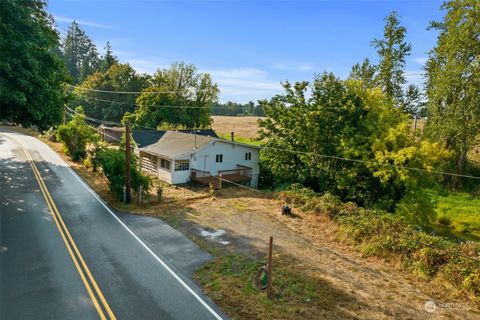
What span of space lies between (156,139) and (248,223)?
2245 cm

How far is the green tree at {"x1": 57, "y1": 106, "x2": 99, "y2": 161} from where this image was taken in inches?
1566

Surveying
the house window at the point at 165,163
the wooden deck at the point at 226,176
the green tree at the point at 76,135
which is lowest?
the wooden deck at the point at 226,176

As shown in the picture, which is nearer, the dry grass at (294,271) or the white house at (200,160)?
the dry grass at (294,271)

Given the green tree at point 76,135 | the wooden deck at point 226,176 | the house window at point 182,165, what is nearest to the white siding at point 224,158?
the house window at point 182,165

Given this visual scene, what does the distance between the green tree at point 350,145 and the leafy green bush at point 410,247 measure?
7.34m

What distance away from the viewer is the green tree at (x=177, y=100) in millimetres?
55844

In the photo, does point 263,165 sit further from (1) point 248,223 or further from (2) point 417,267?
(2) point 417,267

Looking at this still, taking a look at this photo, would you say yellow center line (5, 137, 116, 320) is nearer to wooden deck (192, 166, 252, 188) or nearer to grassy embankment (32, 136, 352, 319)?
grassy embankment (32, 136, 352, 319)

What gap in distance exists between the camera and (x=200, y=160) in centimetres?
3322

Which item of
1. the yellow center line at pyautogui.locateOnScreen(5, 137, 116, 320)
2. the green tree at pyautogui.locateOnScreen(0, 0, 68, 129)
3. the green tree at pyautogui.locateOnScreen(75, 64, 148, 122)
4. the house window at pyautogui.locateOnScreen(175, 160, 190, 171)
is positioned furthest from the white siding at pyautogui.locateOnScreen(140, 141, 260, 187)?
A: the green tree at pyautogui.locateOnScreen(75, 64, 148, 122)

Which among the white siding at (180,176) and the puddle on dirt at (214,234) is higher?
the white siding at (180,176)

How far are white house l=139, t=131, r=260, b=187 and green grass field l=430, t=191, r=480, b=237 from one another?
1827 centimetres

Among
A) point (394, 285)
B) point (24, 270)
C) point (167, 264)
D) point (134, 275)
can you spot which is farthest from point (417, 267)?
point (24, 270)

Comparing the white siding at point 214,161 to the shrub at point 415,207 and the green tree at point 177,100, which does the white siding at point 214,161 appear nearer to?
the shrub at point 415,207
